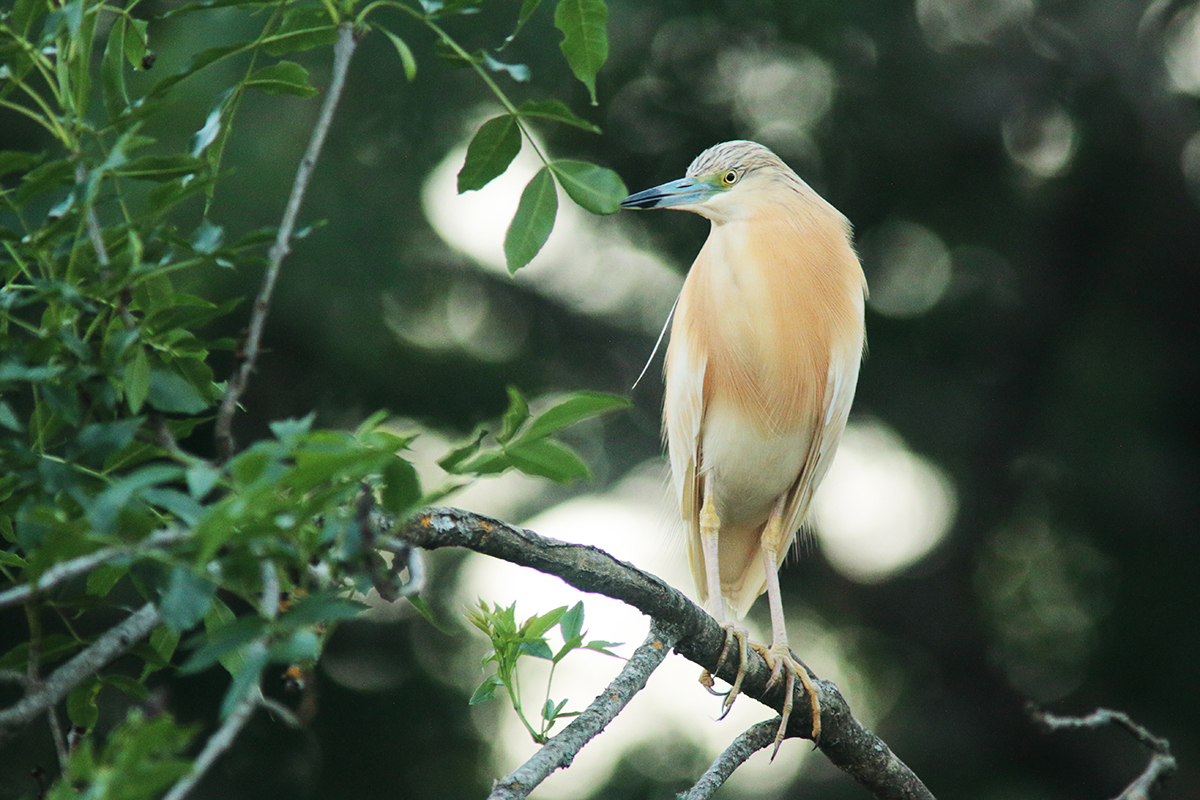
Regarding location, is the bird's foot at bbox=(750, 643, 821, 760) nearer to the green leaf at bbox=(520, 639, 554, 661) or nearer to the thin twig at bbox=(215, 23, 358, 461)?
the green leaf at bbox=(520, 639, 554, 661)

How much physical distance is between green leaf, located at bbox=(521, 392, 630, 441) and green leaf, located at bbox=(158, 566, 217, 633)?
207 millimetres

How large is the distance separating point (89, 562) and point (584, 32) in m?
0.49

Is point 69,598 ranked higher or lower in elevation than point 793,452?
higher

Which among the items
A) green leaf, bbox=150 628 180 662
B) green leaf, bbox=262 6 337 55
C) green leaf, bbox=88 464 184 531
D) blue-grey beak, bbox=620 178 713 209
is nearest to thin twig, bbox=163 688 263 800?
green leaf, bbox=88 464 184 531

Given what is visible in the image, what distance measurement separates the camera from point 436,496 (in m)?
0.58

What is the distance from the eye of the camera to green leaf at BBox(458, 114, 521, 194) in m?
0.78

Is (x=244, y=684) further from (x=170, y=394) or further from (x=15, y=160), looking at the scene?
(x=15, y=160)

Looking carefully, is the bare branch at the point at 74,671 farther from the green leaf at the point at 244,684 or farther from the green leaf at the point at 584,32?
the green leaf at the point at 584,32

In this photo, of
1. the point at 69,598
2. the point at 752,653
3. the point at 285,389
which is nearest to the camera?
the point at 69,598

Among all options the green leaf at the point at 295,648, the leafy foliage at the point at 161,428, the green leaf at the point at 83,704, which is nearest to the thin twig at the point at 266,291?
the leafy foliage at the point at 161,428

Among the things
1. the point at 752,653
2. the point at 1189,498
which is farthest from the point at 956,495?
the point at 752,653

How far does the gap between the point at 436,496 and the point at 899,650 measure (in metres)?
4.10

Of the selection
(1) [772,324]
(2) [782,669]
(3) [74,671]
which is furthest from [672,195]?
(3) [74,671]

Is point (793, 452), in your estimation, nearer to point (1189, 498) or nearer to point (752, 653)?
point (752, 653)
